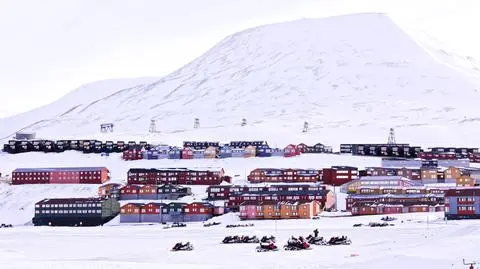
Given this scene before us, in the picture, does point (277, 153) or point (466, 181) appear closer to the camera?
point (466, 181)

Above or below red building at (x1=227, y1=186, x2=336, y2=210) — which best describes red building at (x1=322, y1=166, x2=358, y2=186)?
above

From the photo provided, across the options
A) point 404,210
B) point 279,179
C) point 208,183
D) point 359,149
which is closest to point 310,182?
point 279,179

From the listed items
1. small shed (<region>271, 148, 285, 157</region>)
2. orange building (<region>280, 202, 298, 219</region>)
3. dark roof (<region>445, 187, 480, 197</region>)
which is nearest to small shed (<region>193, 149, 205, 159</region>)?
small shed (<region>271, 148, 285, 157</region>)

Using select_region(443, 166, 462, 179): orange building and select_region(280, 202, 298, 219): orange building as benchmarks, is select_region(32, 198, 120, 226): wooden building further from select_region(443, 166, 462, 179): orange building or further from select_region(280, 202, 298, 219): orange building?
select_region(443, 166, 462, 179): orange building

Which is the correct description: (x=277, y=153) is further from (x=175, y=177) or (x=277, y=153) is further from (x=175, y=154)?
(x=175, y=177)

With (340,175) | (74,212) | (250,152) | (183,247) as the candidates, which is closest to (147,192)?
(74,212)

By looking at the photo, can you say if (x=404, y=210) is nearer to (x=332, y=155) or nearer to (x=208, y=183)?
(x=208, y=183)
